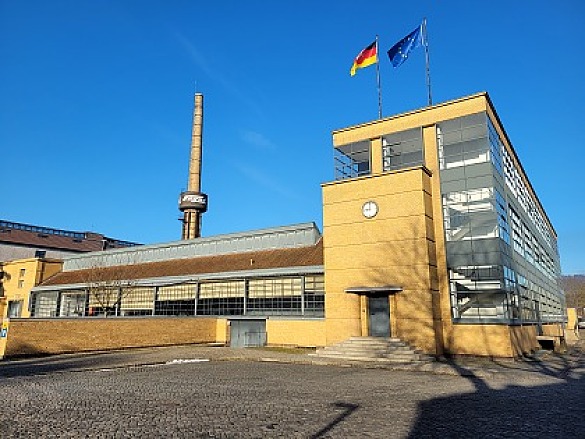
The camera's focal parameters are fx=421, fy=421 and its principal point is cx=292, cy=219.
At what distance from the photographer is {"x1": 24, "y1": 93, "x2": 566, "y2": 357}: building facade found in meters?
20.9

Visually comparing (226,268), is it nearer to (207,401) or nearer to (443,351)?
(443,351)

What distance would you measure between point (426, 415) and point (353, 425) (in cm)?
188

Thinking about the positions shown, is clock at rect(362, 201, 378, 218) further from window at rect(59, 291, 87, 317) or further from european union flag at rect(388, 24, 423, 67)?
window at rect(59, 291, 87, 317)

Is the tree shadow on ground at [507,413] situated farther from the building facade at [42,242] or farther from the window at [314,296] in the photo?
the building facade at [42,242]

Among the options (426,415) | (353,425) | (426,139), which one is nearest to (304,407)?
(353,425)

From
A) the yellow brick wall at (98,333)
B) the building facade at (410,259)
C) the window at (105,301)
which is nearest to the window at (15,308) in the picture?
the window at (105,301)

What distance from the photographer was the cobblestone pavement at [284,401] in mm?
7620

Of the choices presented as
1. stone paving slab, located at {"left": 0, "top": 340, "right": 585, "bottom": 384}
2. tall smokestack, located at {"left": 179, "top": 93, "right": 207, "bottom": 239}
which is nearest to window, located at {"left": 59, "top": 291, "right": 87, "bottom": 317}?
stone paving slab, located at {"left": 0, "top": 340, "right": 585, "bottom": 384}

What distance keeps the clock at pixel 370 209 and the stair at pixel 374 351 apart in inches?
256

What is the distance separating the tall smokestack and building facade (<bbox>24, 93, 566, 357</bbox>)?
23943 millimetres

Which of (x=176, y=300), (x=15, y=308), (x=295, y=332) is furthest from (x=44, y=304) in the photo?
(x=295, y=332)

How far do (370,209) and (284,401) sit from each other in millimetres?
14609

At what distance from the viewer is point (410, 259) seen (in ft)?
70.1

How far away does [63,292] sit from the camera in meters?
39.4
